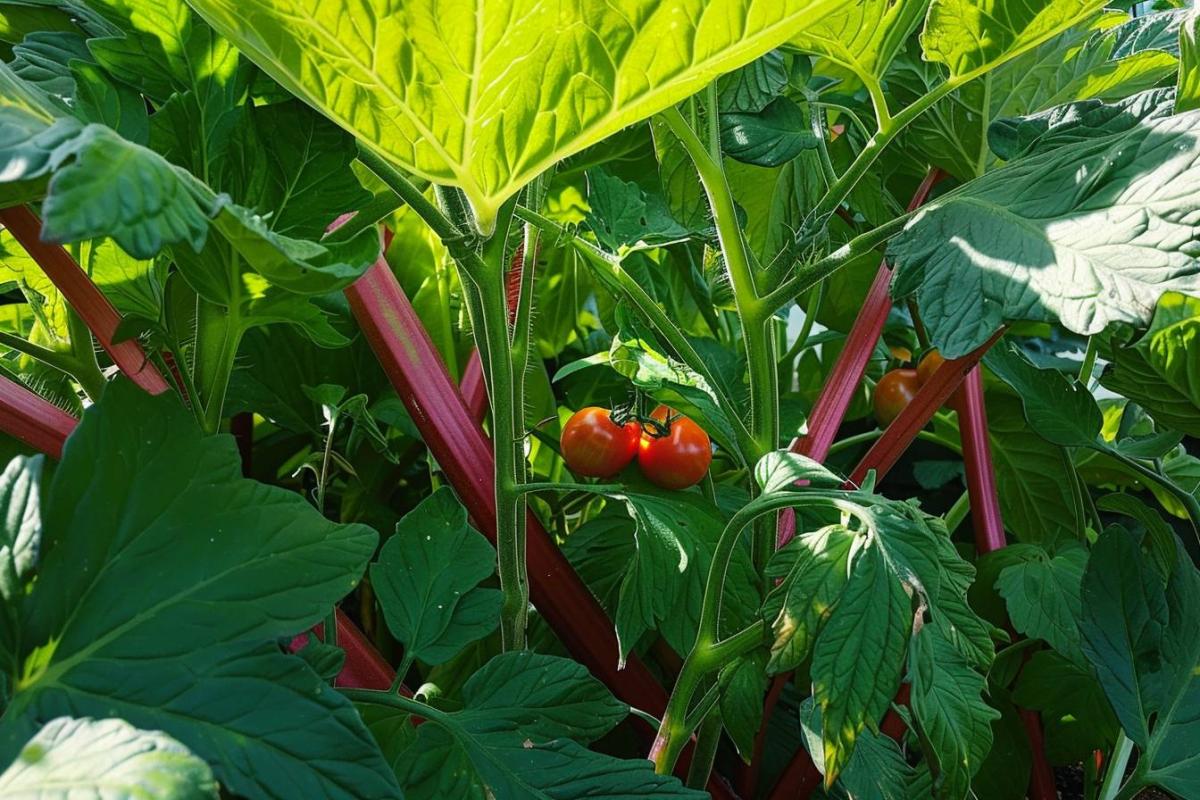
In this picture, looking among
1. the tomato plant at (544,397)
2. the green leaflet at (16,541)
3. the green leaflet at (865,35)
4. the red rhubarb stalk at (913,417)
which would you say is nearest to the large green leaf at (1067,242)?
the tomato plant at (544,397)

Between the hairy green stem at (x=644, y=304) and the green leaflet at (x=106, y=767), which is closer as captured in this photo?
the green leaflet at (x=106, y=767)

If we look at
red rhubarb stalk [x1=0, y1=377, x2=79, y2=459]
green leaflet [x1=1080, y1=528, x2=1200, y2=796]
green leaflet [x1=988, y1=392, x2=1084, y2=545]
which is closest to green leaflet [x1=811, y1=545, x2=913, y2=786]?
green leaflet [x1=1080, y1=528, x2=1200, y2=796]

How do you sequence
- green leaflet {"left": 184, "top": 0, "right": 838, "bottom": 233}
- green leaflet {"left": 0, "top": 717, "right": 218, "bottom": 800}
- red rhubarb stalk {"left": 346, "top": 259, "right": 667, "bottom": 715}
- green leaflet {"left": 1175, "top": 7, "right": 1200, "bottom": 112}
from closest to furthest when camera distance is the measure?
green leaflet {"left": 0, "top": 717, "right": 218, "bottom": 800} → green leaflet {"left": 184, "top": 0, "right": 838, "bottom": 233} → green leaflet {"left": 1175, "top": 7, "right": 1200, "bottom": 112} → red rhubarb stalk {"left": 346, "top": 259, "right": 667, "bottom": 715}

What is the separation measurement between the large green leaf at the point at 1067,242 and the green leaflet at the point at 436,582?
0.22m

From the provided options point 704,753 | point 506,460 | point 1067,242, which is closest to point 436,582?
point 506,460

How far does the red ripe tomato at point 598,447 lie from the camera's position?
670 mm

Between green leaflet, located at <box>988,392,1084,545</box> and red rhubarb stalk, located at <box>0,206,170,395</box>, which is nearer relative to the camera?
red rhubarb stalk, located at <box>0,206,170,395</box>

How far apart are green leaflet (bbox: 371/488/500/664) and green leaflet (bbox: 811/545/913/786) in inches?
6.3

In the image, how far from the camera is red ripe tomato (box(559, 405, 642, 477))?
2.20 ft

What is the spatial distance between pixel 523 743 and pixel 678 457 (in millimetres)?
277

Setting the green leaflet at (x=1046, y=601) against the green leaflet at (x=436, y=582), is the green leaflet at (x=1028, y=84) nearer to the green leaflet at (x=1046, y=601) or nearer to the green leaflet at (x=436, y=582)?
the green leaflet at (x=1046, y=601)

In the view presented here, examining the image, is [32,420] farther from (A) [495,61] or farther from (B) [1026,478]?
(B) [1026,478]

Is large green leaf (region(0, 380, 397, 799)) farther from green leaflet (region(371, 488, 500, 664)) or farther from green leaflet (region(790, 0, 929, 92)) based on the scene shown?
green leaflet (region(790, 0, 929, 92))

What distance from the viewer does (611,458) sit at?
67 cm
